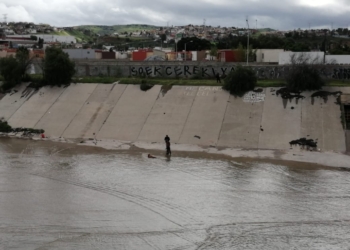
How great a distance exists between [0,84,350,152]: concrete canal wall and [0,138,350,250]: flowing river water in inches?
178

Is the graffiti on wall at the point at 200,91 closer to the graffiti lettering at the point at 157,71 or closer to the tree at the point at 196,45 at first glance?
the graffiti lettering at the point at 157,71

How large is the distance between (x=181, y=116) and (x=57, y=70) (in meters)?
14.2

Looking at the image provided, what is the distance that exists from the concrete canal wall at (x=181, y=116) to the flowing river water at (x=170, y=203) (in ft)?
14.9

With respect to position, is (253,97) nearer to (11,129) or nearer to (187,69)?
(187,69)

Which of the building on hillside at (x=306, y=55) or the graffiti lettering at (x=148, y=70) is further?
the graffiti lettering at (x=148, y=70)

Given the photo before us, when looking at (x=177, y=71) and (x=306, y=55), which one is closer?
Result: (x=306, y=55)

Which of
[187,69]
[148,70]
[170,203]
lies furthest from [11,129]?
[170,203]

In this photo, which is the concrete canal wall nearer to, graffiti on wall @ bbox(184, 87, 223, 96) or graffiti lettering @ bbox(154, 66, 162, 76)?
graffiti on wall @ bbox(184, 87, 223, 96)

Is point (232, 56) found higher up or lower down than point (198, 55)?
Result: lower down

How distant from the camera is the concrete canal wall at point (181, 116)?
31156 millimetres

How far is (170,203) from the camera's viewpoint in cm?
1850

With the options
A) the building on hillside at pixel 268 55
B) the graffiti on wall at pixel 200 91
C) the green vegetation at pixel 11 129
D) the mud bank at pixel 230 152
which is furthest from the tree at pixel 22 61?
the building on hillside at pixel 268 55

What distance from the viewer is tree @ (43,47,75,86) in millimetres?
42469

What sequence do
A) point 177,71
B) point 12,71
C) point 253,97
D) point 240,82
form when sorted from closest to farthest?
point 253,97 → point 240,82 → point 12,71 → point 177,71
